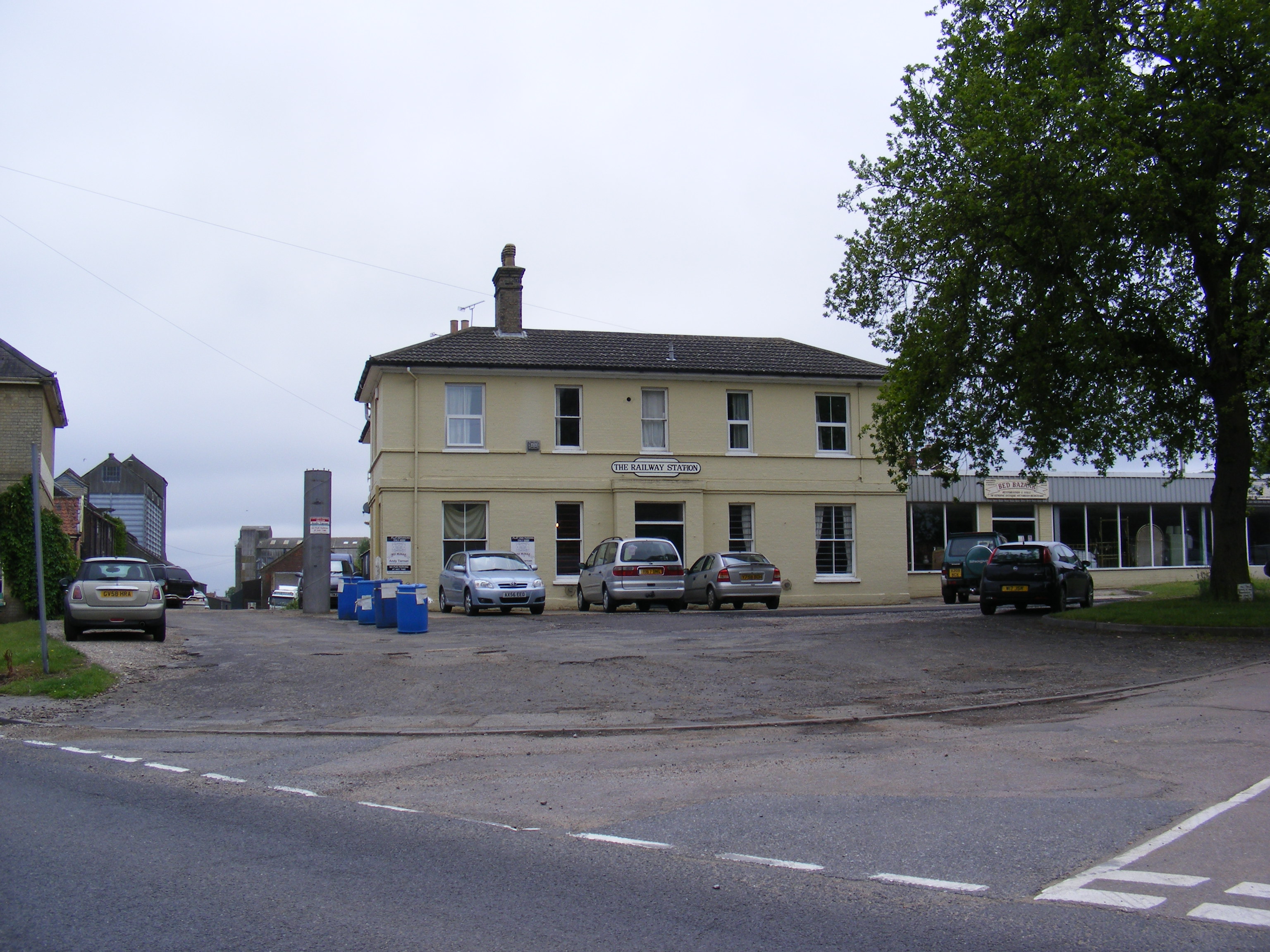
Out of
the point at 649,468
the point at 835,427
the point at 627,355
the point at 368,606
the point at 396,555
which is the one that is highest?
the point at 627,355

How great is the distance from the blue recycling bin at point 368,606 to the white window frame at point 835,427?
15434mm

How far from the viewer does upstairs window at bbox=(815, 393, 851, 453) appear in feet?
115

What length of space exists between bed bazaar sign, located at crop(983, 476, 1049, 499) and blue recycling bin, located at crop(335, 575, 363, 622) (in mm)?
25006

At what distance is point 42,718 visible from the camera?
1185cm

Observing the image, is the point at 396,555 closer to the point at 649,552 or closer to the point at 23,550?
the point at 649,552

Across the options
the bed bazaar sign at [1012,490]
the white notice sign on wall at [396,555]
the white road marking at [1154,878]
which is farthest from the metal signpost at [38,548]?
the bed bazaar sign at [1012,490]

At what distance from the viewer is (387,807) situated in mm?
7426

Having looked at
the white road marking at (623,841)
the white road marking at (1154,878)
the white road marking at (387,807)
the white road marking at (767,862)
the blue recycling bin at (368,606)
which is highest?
the blue recycling bin at (368,606)

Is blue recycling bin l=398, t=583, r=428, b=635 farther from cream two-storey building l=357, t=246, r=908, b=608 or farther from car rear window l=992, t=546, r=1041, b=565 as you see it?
car rear window l=992, t=546, r=1041, b=565

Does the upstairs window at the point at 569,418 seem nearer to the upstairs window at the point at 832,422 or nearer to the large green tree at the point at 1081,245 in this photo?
the upstairs window at the point at 832,422

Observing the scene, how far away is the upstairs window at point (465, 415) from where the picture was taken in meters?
31.8

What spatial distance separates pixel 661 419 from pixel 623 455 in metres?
1.66

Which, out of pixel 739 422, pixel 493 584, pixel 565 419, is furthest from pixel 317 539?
pixel 739 422

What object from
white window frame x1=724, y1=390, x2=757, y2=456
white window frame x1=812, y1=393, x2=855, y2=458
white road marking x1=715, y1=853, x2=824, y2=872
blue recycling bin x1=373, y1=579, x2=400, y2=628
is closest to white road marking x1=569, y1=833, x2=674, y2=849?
white road marking x1=715, y1=853, x2=824, y2=872
